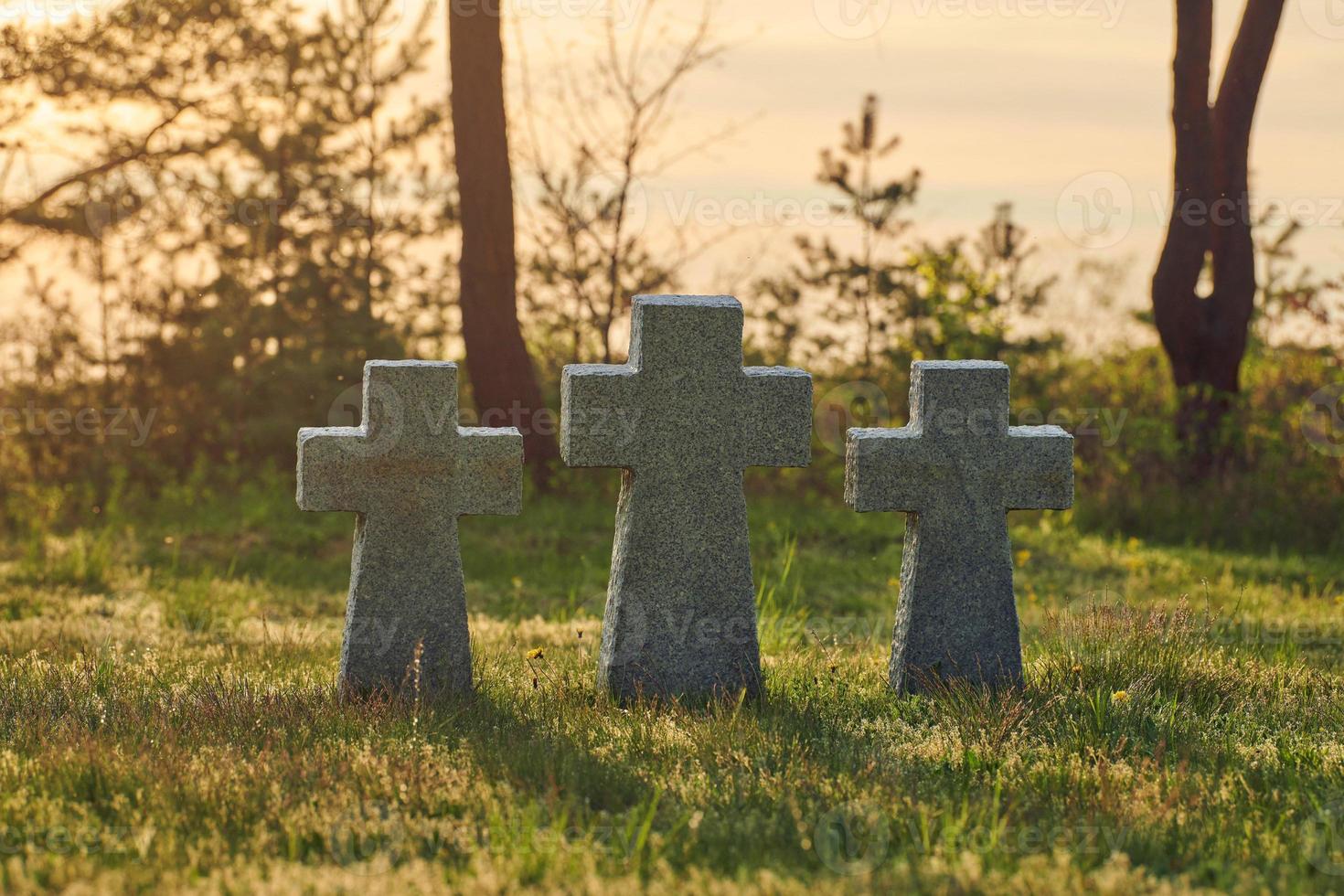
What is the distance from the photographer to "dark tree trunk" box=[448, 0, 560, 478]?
1141cm

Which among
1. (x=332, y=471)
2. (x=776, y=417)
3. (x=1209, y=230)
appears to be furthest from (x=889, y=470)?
(x=1209, y=230)

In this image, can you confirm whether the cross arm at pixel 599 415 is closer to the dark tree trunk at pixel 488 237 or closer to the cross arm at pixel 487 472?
the cross arm at pixel 487 472

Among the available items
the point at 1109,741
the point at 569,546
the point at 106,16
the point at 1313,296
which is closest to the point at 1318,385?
the point at 1313,296

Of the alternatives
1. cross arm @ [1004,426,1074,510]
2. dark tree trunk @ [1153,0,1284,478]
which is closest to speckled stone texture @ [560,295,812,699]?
cross arm @ [1004,426,1074,510]

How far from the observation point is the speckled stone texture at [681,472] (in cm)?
550

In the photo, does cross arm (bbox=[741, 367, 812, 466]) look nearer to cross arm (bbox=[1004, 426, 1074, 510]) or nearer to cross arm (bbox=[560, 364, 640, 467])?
cross arm (bbox=[560, 364, 640, 467])

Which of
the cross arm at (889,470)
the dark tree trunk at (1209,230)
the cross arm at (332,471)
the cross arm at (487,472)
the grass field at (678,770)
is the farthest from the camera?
the dark tree trunk at (1209,230)

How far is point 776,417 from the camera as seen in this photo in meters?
5.64

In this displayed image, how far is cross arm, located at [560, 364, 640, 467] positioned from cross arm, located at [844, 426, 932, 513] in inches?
39.5

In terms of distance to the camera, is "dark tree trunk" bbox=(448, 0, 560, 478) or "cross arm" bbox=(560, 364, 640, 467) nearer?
"cross arm" bbox=(560, 364, 640, 467)

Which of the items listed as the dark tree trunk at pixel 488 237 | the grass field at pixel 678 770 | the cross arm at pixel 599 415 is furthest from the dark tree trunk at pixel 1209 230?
the cross arm at pixel 599 415

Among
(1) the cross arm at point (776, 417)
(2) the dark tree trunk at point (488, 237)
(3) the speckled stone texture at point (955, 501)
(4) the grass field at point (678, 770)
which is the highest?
(2) the dark tree trunk at point (488, 237)

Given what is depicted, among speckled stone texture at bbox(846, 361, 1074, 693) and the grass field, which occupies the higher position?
speckled stone texture at bbox(846, 361, 1074, 693)

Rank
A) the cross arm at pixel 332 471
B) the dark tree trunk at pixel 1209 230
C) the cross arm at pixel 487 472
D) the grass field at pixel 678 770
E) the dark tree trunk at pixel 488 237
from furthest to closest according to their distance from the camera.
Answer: the dark tree trunk at pixel 1209 230, the dark tree trunk at pixel 488 237, the cross arm at pixel 487 472, the cross arm at pixel 332 471, the grass field at pixel 678 770
